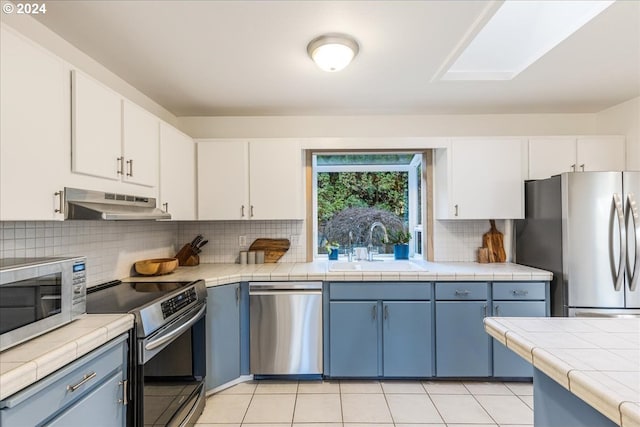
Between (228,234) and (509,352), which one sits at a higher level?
(228,234)

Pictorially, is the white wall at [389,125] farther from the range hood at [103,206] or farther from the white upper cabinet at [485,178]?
the range hood at [103,206]

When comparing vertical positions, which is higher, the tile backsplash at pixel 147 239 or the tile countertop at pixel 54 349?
the tile backsplash at pixel 147 239

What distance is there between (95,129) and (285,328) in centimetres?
184

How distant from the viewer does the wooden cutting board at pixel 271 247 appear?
3.21 metres

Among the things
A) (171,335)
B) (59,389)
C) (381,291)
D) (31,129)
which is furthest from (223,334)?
(31,129)

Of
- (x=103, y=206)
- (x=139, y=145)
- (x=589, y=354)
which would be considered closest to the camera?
(x=589, y=354)

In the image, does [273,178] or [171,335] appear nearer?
[171,335]

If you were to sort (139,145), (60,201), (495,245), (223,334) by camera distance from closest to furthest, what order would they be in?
(60,201) → (139,145) → (223,334) → (495,245)

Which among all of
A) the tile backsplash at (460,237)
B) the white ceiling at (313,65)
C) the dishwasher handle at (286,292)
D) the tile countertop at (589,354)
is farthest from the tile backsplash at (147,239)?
the tile countertop at (589,354)

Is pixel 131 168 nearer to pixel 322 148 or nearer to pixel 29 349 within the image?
pixel 29 349

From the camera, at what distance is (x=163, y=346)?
175 centimetres

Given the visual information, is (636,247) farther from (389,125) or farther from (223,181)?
(223,181)

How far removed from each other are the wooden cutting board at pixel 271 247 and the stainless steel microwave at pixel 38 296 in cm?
180

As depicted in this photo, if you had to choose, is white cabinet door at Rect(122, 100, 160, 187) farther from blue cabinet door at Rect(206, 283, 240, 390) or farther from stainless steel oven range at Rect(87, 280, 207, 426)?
blue cabinet door at Rect(206, 283, 240, 390)
